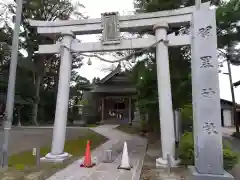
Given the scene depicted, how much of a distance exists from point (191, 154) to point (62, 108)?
5041mm

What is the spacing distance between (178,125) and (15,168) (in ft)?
22.3

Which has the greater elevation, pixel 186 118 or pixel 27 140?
pixel 186 118

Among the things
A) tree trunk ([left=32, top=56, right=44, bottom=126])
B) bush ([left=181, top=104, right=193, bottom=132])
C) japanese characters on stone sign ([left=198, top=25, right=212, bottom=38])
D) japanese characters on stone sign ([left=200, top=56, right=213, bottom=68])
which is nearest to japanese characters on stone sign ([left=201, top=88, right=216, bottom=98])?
japanese characters on stone sign ([left=200, top=56, right=213, bottom=68])

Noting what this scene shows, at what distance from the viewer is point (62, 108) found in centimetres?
911

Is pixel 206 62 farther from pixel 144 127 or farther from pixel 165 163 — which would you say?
pixel 144 127

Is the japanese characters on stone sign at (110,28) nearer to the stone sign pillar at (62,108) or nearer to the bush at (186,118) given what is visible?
the stone sign pillar at (62,108)

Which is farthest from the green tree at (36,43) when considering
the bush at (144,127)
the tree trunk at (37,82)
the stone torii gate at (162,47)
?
the stone torii gate at (162,47)

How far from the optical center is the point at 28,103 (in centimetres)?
2780

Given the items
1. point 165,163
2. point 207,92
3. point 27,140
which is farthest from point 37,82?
point 207,92

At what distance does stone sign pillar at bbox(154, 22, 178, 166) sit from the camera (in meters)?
8.12

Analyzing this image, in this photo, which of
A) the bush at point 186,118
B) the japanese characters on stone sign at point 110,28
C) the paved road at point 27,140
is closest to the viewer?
the japanese characters on stone sign at point 110,28

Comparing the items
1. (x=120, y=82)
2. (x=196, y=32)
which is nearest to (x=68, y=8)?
(x=120, y=82)

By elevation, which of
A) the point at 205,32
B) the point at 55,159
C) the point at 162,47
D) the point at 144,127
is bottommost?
the point at 55,159

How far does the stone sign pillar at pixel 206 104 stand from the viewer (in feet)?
15.3
